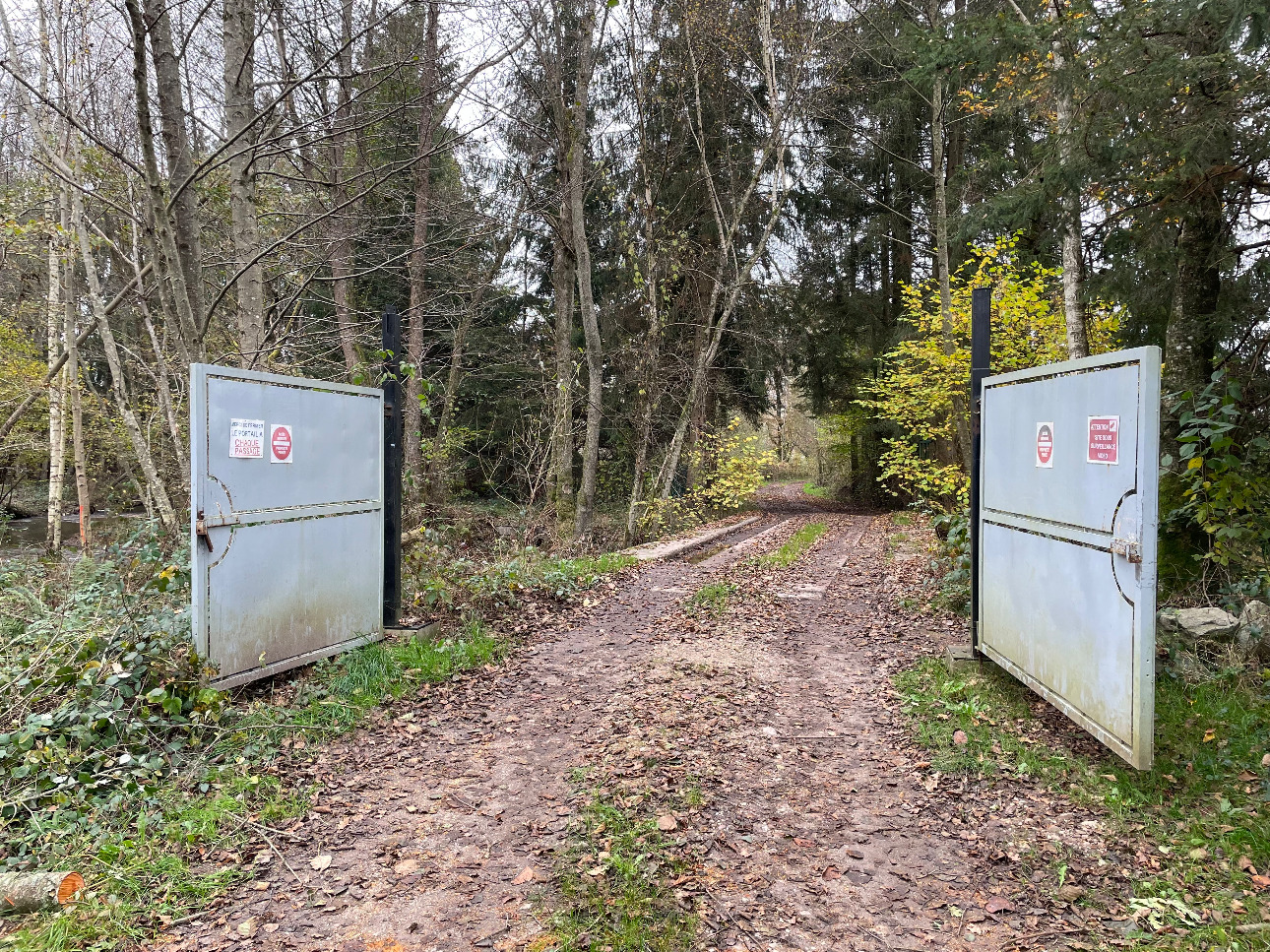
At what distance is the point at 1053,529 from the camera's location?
167 inches

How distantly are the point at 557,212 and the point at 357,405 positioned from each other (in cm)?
1239

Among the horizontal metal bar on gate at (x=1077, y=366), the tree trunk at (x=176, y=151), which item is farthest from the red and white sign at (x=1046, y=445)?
the tree trunk at (x=176, y=151)

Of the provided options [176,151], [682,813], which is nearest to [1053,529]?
[682,813]

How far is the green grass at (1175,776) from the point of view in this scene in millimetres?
2822

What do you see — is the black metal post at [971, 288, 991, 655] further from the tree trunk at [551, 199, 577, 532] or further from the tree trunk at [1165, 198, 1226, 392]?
the tree trunk at [551, 199, 577, 532]

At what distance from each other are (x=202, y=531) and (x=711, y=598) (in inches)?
218

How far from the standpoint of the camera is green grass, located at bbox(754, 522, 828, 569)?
11.1 meters

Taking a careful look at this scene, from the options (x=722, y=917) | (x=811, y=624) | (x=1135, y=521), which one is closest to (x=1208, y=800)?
(x=1135, y=521)

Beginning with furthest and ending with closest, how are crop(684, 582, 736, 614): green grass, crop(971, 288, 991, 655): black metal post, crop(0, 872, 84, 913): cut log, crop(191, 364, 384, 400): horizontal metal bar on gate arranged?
crop(684, 582, 736, 614): green grass
crop(971, 288, 991, 655): black metal post
crop(191, 364, 384, 400): horizontal metal bar on gate
crop(0, 872, 84, 913): cut log

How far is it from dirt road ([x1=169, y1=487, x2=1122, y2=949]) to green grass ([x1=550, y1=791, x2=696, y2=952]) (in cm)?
8

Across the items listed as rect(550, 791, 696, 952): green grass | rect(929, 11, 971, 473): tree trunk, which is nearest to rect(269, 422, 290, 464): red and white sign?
rect(550, 791, 696, 952): green grass

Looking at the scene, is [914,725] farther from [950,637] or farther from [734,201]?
[734,201]

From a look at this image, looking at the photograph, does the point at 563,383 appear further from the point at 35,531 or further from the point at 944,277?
the point at 35,531

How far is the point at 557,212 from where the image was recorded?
54.7 feet
